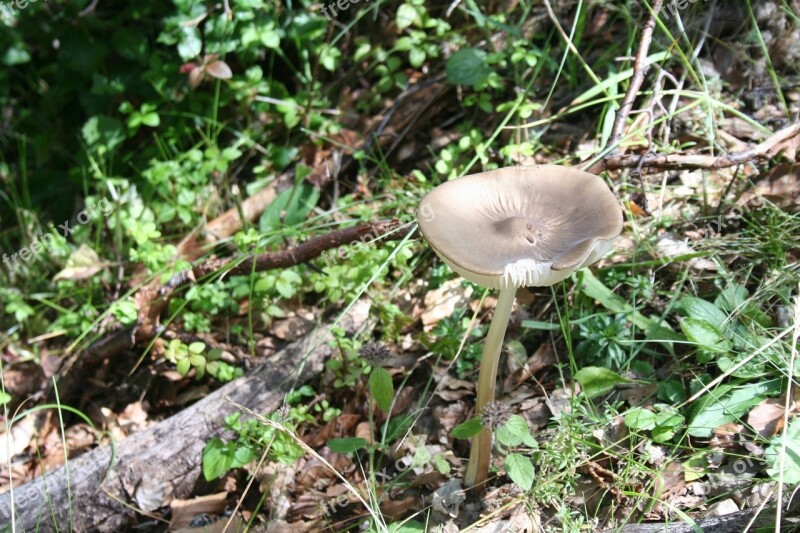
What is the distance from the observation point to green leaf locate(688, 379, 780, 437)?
229 cm

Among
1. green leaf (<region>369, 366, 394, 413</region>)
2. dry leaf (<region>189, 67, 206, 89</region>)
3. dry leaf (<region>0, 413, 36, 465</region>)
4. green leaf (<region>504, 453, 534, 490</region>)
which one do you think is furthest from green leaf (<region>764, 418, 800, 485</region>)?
dry leaf (<region>0, 413, 36, 465</region>)

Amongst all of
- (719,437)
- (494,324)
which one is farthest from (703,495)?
(494,324)

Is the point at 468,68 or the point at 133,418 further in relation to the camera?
the point at 468,68

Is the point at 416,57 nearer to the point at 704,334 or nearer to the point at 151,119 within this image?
the point at 151,119

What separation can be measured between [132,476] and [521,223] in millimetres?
1901

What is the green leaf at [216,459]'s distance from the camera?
2.61m

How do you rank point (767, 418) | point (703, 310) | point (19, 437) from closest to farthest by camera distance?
point (767, 418), point (703, 310), point (19, 437)

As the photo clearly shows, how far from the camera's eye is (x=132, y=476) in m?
2.81

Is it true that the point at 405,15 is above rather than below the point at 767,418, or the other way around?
above

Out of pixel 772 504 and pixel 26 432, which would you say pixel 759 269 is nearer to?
pixel 772 504

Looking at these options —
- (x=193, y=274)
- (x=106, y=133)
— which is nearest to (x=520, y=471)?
(x=193, y=274)

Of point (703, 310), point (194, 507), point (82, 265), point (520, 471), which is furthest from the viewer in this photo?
point (82, 265)

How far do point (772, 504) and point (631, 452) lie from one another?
41cm

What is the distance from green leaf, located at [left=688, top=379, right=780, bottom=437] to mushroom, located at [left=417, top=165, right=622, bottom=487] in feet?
2.28
